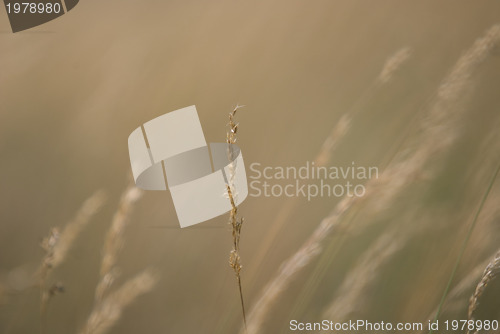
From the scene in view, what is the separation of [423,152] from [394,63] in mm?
302

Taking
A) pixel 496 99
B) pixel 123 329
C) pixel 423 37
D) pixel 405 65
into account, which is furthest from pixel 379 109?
pixel 123 329

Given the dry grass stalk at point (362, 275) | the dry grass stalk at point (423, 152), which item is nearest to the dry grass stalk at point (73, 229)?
the dry grass stalk at point (423, 152)

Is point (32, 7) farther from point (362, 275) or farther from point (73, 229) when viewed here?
point (362, 275)

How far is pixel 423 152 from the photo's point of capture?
1.48m

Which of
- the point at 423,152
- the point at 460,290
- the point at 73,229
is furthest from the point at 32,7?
the point at 460,290

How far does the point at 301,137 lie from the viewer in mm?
1566

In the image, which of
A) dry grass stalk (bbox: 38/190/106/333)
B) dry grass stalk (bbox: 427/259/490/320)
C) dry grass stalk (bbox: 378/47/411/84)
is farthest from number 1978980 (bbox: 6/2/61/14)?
dry grass stalk (bbox: 427/259/490/320)

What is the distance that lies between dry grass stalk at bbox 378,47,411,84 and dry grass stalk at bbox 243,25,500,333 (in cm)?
14

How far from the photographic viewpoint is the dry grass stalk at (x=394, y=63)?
1569 mm

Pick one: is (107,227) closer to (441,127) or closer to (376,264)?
(376,264)

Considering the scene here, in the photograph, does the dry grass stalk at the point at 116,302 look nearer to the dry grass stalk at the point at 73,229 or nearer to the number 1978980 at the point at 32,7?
the dry grass stalk at the point at 73,229

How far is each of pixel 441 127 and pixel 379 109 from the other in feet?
0.64

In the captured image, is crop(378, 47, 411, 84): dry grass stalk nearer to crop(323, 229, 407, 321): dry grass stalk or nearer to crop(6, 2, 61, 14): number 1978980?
crop(323, 229, 407, 321): dry grass stalk

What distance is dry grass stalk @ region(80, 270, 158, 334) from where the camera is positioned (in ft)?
4.70
